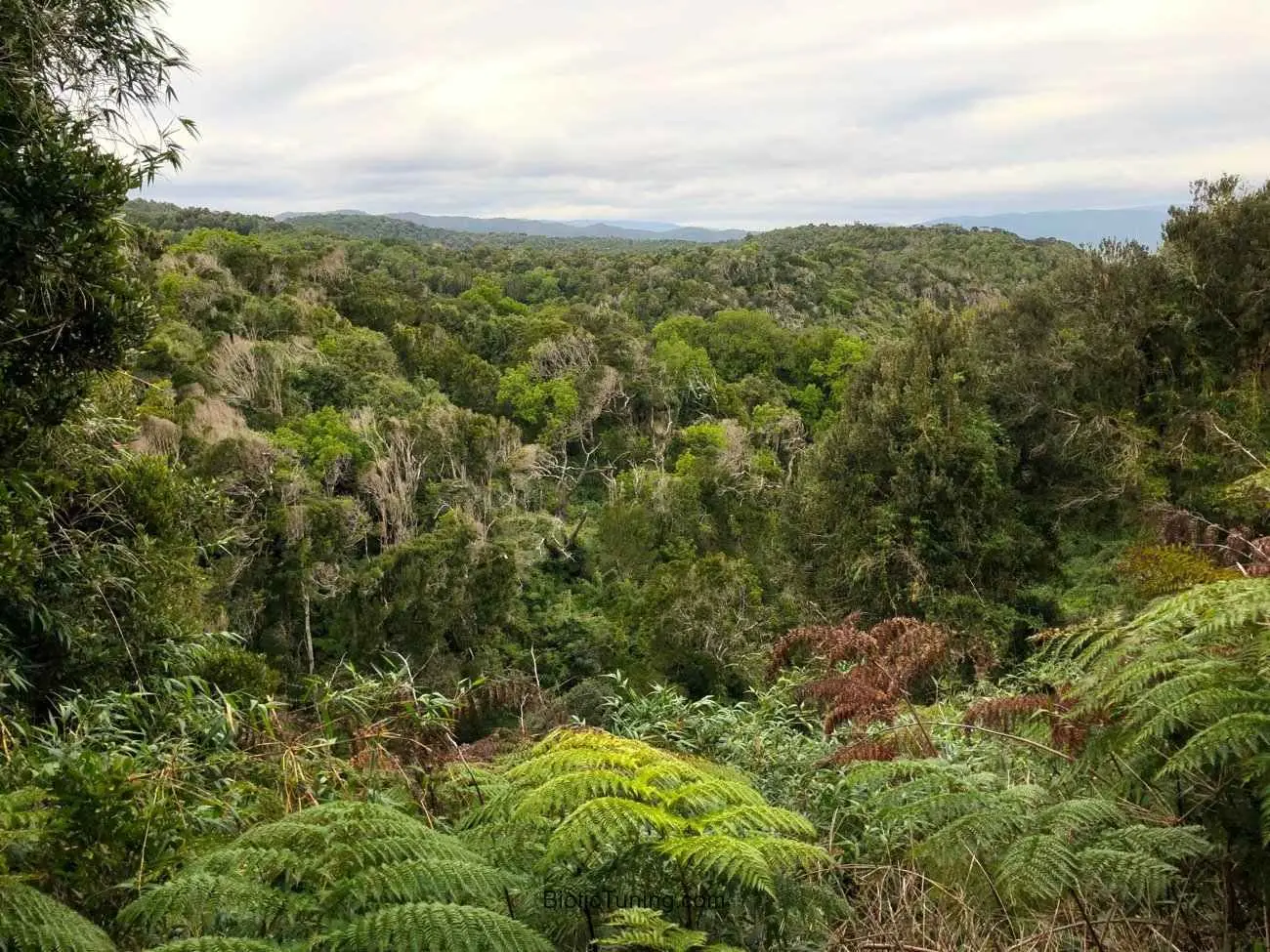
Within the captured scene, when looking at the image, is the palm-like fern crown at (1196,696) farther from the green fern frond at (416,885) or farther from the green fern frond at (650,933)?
the green fern frond at (416,885)

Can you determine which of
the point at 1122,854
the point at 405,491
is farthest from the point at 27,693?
the point at 405,491

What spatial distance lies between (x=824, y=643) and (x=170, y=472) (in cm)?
425

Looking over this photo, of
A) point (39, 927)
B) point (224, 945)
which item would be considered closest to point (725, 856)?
point (224, 945)

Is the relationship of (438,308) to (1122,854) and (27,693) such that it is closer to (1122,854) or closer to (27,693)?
(27,693)

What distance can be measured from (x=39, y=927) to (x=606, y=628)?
59.5 feet

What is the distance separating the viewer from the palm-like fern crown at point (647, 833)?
156 centimetres

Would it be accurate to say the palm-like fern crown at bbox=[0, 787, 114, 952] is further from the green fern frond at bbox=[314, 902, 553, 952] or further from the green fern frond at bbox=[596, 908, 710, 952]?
the green fern frond at bbox=[596, 908, 710, 952]

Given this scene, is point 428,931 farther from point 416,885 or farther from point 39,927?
point 39,927

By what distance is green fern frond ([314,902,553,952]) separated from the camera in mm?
1341

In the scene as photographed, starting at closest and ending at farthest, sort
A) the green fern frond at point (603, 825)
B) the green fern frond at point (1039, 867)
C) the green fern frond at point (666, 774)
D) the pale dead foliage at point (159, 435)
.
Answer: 1. the green fern frond at point (603, 825)
2. the green fern frond at point (1039, 867)
3. the green fern frond at point (666, 774)
4. the pale dead foliage at point (159, 435)

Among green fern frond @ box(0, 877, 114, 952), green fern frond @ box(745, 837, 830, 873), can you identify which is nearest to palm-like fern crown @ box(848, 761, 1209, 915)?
green fern frond @ box(745, 837, 830, 873)

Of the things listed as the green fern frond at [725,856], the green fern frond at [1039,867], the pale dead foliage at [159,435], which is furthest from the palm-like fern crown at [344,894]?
the pale dead foliage at [159,435]

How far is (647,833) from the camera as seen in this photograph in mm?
1800

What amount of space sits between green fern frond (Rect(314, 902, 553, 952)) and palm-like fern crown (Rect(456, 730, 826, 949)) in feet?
0.59
